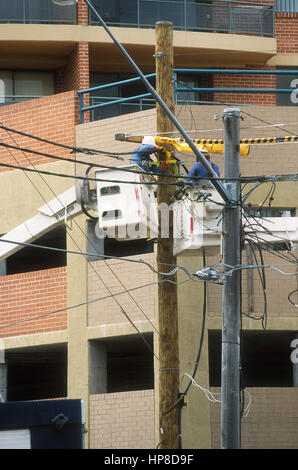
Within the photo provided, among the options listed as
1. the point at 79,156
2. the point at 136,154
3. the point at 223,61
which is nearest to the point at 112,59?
the point at 223,61

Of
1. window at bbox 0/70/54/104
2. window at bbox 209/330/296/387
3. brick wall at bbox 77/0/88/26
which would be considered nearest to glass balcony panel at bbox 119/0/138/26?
brick wall at bbox 77/0/88/26

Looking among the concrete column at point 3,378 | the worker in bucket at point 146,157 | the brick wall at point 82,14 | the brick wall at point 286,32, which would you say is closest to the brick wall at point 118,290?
the concrete column at point 3,378

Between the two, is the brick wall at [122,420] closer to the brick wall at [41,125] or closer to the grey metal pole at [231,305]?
the grey metal pole at [231,305]

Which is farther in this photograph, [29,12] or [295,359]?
[29,12]

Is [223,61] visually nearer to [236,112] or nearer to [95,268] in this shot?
[95,268]

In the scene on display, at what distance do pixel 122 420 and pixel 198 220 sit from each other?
6.15 metres

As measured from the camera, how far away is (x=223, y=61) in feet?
92.8

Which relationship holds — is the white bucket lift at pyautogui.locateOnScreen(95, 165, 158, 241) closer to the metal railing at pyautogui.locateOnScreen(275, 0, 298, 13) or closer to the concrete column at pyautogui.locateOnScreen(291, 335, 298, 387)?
the concrete column at pyautogui.locateOnScreen(291, 335, 298, 387)

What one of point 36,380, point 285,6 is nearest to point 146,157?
point 285,6

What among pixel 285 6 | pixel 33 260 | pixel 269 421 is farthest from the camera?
pixel 33 260

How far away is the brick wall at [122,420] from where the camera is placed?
21.7 metres

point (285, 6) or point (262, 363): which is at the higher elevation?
point (285, 6)

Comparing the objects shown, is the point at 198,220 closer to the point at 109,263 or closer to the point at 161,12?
the point at 109,263

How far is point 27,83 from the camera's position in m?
28.5
